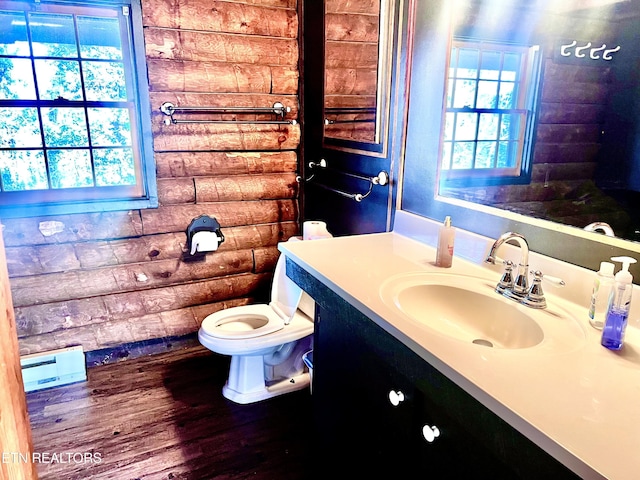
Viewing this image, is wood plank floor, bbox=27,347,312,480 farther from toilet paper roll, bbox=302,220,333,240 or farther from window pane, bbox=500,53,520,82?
window pane, bbox=500,53,520,82

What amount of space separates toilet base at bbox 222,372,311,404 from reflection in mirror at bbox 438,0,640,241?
4.30 ft

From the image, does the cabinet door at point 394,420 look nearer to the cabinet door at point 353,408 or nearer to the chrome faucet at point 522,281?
the cabinet door at point 353,408

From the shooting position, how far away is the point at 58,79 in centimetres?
246

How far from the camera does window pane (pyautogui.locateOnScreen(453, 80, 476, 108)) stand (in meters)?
1.72

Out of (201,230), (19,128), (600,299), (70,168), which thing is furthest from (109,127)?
(600,299)

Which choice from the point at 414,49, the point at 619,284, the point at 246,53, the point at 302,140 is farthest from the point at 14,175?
the point at 619,284

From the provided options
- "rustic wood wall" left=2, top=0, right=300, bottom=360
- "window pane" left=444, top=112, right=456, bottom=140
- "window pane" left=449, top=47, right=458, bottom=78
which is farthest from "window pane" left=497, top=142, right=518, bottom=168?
"rustic wood wall" left=2, top=0, right=300, bottom=360

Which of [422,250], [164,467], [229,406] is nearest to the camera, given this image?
[422,250]

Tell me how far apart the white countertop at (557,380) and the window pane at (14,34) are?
80.5 inches

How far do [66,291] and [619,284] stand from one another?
2591 millimetres

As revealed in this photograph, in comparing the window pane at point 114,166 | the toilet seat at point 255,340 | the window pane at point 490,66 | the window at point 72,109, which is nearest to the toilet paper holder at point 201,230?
the window at point 72,109

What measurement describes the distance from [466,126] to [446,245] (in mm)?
478

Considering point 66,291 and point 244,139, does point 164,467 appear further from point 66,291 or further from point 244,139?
point 244,139

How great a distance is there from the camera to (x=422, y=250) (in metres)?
1.85
